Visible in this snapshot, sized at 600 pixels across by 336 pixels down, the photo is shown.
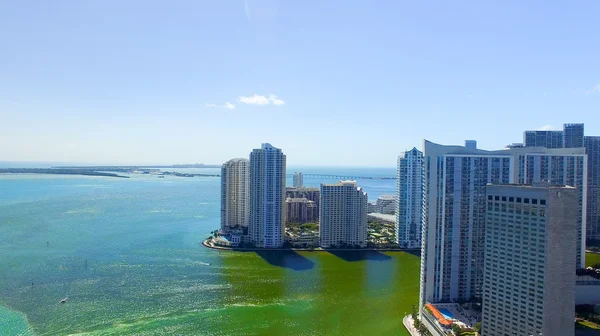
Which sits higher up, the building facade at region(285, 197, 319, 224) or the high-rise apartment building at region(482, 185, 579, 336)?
the high-rise apartment building at region(482, 185, 579, 336)

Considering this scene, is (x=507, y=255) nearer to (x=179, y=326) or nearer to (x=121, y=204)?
(x=179, y=326)

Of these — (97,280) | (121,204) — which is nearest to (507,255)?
(97,280)

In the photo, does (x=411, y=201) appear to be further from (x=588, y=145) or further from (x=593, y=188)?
(x=588, y=145)

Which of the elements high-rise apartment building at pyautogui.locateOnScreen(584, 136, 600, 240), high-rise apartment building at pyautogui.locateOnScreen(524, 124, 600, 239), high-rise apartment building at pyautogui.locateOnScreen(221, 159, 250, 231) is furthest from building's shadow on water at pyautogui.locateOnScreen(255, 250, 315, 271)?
Result: high-rise apartment building at pyautogui.locateOnScreen(584, 136, 600, 240)

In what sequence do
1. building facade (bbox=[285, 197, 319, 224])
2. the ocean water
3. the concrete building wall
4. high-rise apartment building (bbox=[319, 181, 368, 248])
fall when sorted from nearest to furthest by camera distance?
the ocean water
the concrete building wall
high-rise apartment building (bbox=[319, 181, 368, 248])
building facade (bbox=[285, 197, 319, 224])

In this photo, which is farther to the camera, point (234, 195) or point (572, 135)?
point (234, 195)

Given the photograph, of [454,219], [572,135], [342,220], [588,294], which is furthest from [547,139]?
[454,219]

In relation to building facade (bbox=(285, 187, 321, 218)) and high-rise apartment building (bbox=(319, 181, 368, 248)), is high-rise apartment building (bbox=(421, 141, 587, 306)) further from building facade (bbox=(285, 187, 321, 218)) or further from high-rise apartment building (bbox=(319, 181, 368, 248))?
building facade (bbox=(285, 187, 321, 218))
